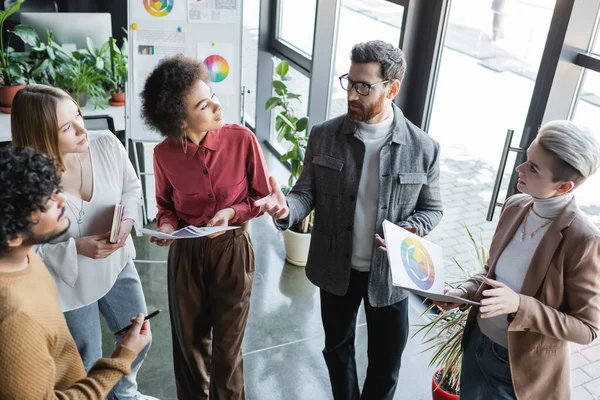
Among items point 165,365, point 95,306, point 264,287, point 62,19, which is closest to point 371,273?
point 95,306

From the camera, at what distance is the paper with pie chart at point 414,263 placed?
5.36ft

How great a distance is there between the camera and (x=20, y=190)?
1.29 metres

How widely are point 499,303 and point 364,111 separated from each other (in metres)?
0.81

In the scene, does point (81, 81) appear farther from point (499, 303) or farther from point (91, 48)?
point (499, 303)

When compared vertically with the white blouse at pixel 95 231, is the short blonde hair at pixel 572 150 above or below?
above

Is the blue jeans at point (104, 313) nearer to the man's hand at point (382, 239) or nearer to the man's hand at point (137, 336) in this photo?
the man's hand at point (137, 336)

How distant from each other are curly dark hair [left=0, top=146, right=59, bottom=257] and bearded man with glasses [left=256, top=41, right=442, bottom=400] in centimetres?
81

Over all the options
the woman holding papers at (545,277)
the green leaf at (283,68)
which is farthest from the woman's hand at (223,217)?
the green leaf at (283,68)

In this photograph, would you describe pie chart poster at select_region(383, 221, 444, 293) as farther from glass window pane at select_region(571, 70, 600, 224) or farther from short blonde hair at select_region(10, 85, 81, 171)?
short blonde hair at select_region(10, 85, 81, 171)

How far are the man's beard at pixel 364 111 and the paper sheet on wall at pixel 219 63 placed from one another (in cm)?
159

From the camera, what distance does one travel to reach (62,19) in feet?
13.7

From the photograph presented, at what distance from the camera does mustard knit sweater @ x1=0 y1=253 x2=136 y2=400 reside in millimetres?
1247

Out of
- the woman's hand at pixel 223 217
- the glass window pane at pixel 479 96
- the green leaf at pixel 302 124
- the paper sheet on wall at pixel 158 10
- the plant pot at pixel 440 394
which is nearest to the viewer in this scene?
the woman's hand at pixel 223 217

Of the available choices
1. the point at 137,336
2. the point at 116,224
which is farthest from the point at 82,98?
the point at 137,336
